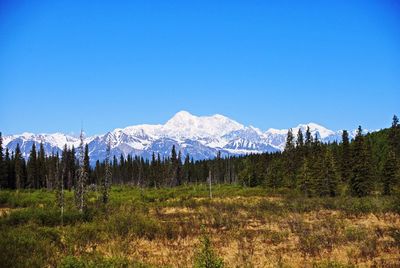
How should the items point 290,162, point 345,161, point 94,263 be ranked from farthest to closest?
point 290,162
point 345,161
point 94,263

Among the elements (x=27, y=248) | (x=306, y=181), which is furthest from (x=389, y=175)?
Result: (x=27, y=248)

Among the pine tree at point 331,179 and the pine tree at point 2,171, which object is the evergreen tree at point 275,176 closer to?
the pine tree at point 331,179

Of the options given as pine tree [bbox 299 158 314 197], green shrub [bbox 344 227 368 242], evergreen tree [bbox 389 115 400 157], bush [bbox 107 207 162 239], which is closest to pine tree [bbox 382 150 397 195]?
pine tree [bbox 299 158 314 197]

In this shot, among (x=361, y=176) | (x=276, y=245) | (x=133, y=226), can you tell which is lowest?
(x=276, y=245)

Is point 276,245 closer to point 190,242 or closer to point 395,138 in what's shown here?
point 190,242

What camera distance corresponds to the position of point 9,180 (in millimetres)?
96438

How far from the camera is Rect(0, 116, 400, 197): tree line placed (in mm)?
60469

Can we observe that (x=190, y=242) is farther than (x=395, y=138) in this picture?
No

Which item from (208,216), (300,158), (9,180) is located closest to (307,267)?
(208,216)

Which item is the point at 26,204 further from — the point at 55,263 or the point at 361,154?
the point at 361,154

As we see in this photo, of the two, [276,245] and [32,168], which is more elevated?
[32,168]

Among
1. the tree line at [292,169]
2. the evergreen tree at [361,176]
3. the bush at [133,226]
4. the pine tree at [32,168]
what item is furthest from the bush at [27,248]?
the pine tree at [32,168]

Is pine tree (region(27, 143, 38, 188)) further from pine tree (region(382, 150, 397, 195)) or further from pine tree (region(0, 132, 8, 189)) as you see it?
pine tree (region(382, 150, 397, 195))

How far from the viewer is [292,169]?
90.4 meters
